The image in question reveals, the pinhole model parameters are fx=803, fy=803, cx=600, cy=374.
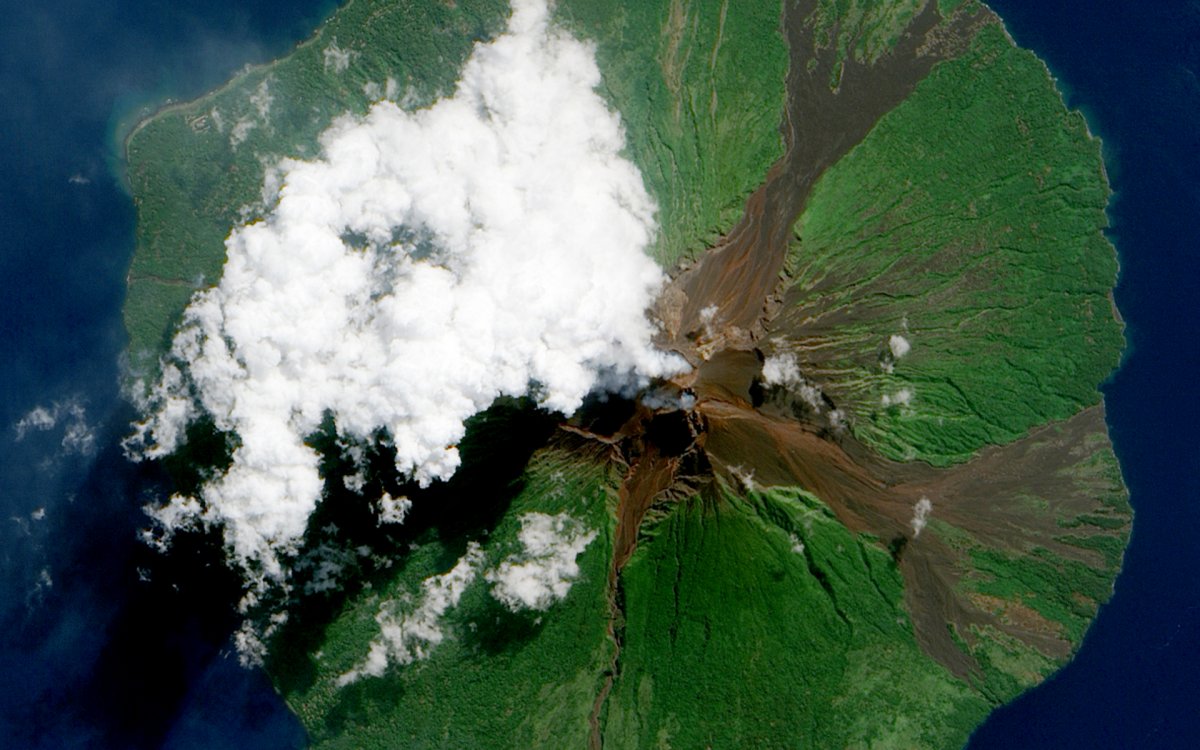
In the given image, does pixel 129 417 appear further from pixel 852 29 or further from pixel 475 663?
pixel 852 29

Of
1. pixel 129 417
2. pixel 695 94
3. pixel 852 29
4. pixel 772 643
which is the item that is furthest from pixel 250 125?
pixel 772 643

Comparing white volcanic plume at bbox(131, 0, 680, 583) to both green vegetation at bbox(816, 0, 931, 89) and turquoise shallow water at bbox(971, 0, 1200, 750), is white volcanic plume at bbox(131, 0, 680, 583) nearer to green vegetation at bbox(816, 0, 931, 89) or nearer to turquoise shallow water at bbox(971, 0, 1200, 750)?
green vegetation at bbox(816, 0, 931, 89)

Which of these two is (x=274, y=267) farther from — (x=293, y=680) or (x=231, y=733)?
(x=231, y=733)

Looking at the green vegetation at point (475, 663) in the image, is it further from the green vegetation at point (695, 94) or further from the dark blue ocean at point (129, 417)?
the green vegetation at point (695, 94)

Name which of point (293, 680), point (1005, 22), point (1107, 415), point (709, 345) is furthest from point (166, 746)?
point (1005, 22)

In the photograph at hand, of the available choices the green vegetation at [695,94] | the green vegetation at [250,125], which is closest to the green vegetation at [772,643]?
the green vegetation at [695,94]
